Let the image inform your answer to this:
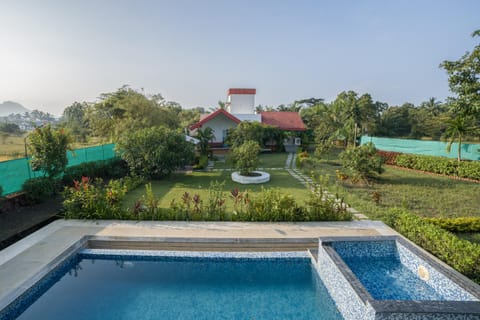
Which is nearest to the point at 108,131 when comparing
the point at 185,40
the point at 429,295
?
the point at 185,40

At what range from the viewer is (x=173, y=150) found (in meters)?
12.6

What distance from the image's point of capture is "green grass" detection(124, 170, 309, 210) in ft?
31.7

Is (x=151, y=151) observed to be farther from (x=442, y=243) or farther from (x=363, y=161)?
(x=442, y=243)

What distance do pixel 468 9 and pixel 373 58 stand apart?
499cm

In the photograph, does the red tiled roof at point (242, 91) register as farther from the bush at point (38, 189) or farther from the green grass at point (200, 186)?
the bush at point (38, 189)

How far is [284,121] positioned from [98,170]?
19.6m

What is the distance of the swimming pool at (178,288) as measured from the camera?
4.19 metres

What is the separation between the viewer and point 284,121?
27.0 metres

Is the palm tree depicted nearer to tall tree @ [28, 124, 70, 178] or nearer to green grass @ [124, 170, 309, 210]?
green grass @ [124, 170, 309, 210]

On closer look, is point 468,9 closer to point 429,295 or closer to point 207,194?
point 429,295

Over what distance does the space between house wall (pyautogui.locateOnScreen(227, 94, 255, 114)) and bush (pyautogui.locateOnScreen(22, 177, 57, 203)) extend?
72.3ft


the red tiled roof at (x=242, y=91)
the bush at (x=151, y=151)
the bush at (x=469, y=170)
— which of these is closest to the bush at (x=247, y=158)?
the bush at (x=151, y=151)

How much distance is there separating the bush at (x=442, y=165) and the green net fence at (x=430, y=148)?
181 cm

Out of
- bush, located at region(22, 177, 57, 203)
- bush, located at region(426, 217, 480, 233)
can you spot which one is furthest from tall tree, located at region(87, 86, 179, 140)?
bush, located at region(426, 217, 480, 233)
